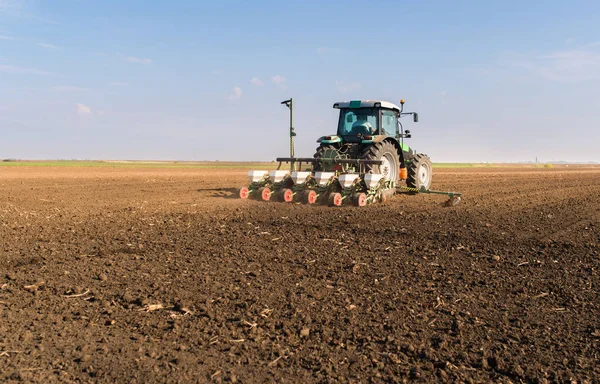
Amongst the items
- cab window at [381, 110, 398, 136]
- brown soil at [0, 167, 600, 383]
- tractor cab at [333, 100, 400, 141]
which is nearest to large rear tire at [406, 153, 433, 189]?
cab window at [381, 110, 398, 136]

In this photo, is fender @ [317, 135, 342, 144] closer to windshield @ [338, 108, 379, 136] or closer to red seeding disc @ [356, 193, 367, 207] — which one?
windshield @ [338, 108, 379, 136]

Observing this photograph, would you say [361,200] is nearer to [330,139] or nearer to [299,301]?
[330,139]

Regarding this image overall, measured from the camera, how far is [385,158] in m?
12.9

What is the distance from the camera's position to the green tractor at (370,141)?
41.5 feet

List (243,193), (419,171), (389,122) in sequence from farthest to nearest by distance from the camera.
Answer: (419,171), (389,122), (243,193)

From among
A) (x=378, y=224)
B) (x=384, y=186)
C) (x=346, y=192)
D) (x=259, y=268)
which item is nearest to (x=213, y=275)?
(x=259, y=268)

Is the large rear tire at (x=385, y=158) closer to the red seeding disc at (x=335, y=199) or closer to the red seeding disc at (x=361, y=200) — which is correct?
the red seeding disc at (x=361, y=200)

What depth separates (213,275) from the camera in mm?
5402

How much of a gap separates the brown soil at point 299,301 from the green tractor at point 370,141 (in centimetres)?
410

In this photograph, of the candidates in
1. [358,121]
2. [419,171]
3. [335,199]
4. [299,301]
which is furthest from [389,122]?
[299,301]

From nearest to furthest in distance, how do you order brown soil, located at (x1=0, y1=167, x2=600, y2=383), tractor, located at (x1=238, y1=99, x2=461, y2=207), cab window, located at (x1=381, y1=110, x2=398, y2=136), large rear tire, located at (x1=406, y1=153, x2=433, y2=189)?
brown soil, located at (x1=0, y1=167, x2=600, y2=383) → tractor, located at (x1=238, y1=99, x2=461, y2=207) → cab window, located at (x1=381, y1=110, x2=398, y2=136) → large rear tire, located at (x1=406, y1=153, x2=433, y2=189)

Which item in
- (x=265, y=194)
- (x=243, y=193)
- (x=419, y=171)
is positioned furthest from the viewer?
(x=419, y=171)

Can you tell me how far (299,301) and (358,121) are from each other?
9293 mm

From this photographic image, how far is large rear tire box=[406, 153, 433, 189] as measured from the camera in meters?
13.8
